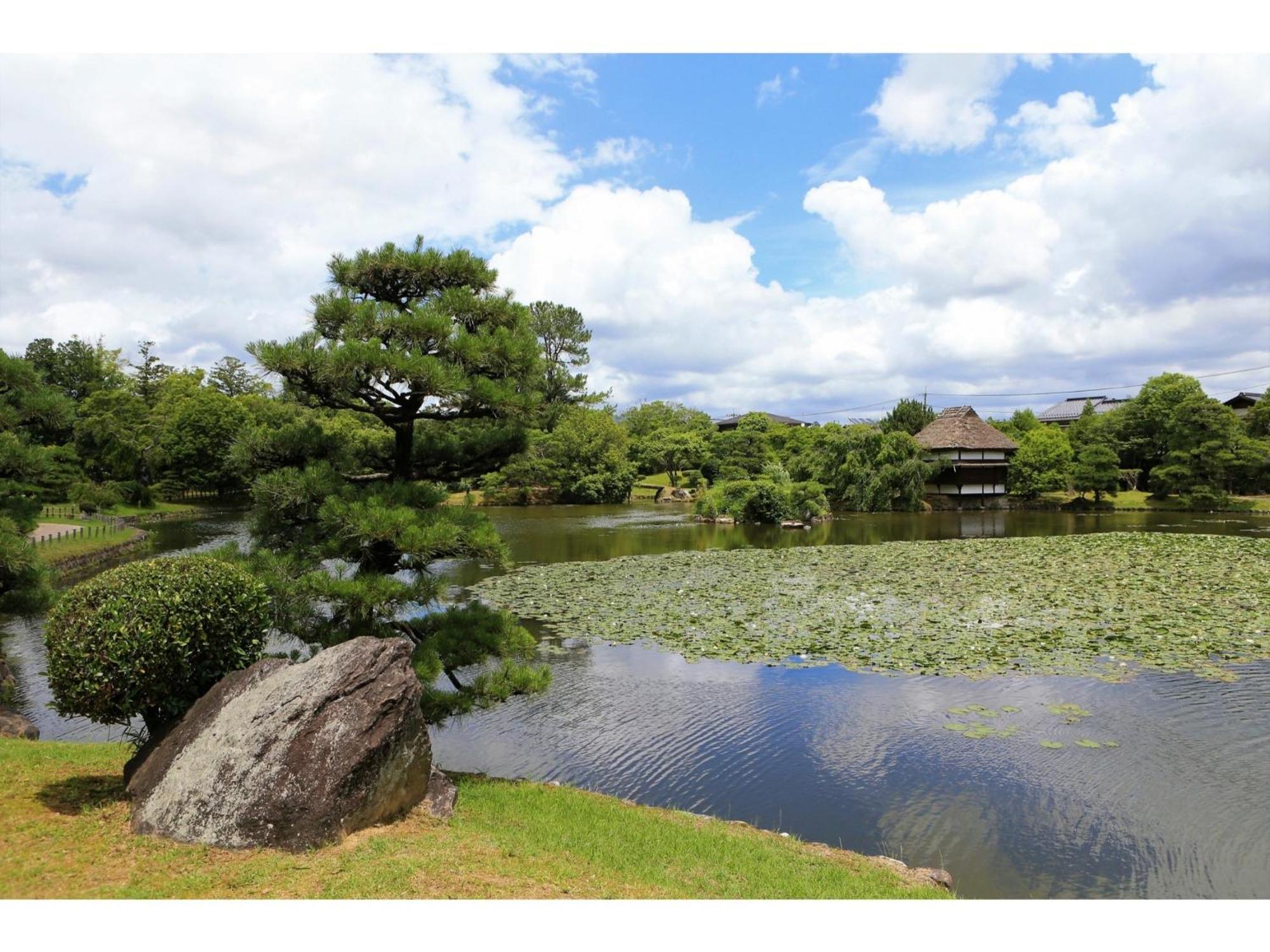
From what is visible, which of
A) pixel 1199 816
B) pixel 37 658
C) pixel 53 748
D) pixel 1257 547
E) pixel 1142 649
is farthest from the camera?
pixel 1257 547

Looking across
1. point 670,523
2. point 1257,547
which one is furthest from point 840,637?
point 670,523

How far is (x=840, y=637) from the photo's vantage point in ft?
41.5

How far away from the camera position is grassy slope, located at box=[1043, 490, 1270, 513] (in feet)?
118

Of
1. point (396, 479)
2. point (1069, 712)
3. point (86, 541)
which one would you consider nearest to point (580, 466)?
point (86, 541)

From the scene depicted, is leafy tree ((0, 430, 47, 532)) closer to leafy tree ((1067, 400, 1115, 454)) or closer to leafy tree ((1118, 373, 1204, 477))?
leafy tree ((1067, 400, 1115, 454))

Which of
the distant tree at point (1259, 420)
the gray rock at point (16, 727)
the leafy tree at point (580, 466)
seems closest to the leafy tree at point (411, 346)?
the gray rock at point (16, 727)

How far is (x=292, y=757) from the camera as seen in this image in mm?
4703

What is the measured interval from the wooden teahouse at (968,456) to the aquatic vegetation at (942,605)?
1906cm

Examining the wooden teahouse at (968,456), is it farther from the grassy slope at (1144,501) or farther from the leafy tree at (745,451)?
the leafy tree at (745,451)

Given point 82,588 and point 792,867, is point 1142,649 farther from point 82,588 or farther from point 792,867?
point 82,588

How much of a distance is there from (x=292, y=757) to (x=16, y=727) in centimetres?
598

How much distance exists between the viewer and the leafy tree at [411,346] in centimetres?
670

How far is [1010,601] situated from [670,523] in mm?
21442

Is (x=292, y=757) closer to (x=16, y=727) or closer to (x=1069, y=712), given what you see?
(x=16, y=727)
